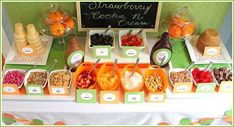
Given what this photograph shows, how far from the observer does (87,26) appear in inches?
69.4

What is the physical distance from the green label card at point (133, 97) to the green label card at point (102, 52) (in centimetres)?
26

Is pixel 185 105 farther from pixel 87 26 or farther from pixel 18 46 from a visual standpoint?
pixel 18 46

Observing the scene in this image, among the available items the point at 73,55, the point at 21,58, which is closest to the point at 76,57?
the point at 73,55

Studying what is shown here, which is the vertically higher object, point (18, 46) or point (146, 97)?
point (18, 46)

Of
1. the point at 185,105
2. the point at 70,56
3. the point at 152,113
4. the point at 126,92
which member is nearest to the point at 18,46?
the point at 70,56

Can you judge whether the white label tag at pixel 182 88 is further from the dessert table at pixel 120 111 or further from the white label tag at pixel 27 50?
the white label tag at pixel 27 50

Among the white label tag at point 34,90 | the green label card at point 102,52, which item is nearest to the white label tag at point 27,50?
the white label tag at point 34,90

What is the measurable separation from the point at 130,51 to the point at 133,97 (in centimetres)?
26

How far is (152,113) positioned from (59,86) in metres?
0.50

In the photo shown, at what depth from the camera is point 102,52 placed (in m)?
1.59

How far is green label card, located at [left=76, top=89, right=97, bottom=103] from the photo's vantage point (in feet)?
4.79

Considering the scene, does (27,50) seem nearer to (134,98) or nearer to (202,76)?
(134,98)

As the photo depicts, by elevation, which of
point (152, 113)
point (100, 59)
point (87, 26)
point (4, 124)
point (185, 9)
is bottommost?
point (4, 124)

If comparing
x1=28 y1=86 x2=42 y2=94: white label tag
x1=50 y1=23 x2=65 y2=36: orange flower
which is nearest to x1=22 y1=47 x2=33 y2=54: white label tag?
x1=50 y1=23 x2=65 y2=36: orange flower
